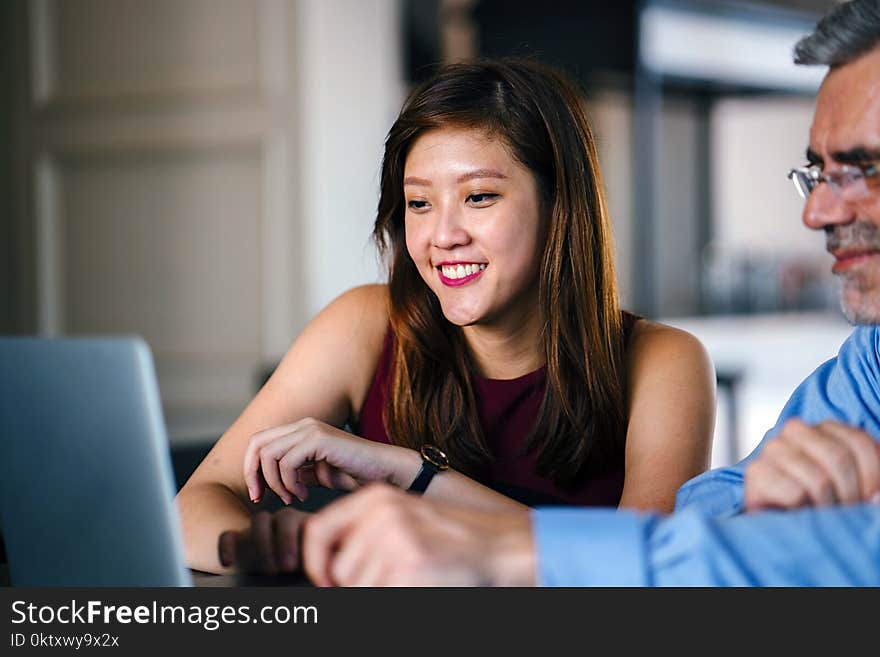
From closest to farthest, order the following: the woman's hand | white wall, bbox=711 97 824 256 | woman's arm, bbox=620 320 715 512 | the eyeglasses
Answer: the eyeglasses
the woman's hand
woman's arm, bbox=620 320 715 512
white wall, bbox=711 97 824 256

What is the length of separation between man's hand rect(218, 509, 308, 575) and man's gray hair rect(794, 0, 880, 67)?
68 cm

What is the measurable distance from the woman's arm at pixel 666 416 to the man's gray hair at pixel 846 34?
1.56 feet

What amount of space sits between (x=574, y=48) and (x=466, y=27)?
0.44 metres

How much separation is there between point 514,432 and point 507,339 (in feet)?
0.45

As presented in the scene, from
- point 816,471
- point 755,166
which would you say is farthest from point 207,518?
point 755,166

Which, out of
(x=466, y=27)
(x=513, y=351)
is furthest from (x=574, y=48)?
(x=513, y=351)

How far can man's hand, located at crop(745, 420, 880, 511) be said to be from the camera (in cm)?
77

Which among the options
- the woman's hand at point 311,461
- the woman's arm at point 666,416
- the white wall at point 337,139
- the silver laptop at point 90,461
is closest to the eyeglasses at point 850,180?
the woman's arm at point 666,416

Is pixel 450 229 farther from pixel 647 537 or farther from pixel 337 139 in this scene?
pixel 337 139

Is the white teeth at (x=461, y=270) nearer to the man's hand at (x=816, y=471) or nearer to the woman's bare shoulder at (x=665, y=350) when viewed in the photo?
the woman's bare shoulder at (x=665, y=350)

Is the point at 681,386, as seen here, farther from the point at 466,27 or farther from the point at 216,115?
the point at 466,27

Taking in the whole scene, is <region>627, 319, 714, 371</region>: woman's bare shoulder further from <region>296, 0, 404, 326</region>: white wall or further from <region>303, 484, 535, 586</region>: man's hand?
<region>296, 0, 404, 326</region>: white wall

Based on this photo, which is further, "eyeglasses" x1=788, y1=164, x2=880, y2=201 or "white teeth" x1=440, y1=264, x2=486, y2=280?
"white teeth" x1=440, y1=264, x2=486, y2=280

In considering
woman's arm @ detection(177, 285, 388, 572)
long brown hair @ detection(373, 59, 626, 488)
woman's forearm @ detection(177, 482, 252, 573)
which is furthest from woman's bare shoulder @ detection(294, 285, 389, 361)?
woman's forearm @ detection(177, 482, 252, 573)
